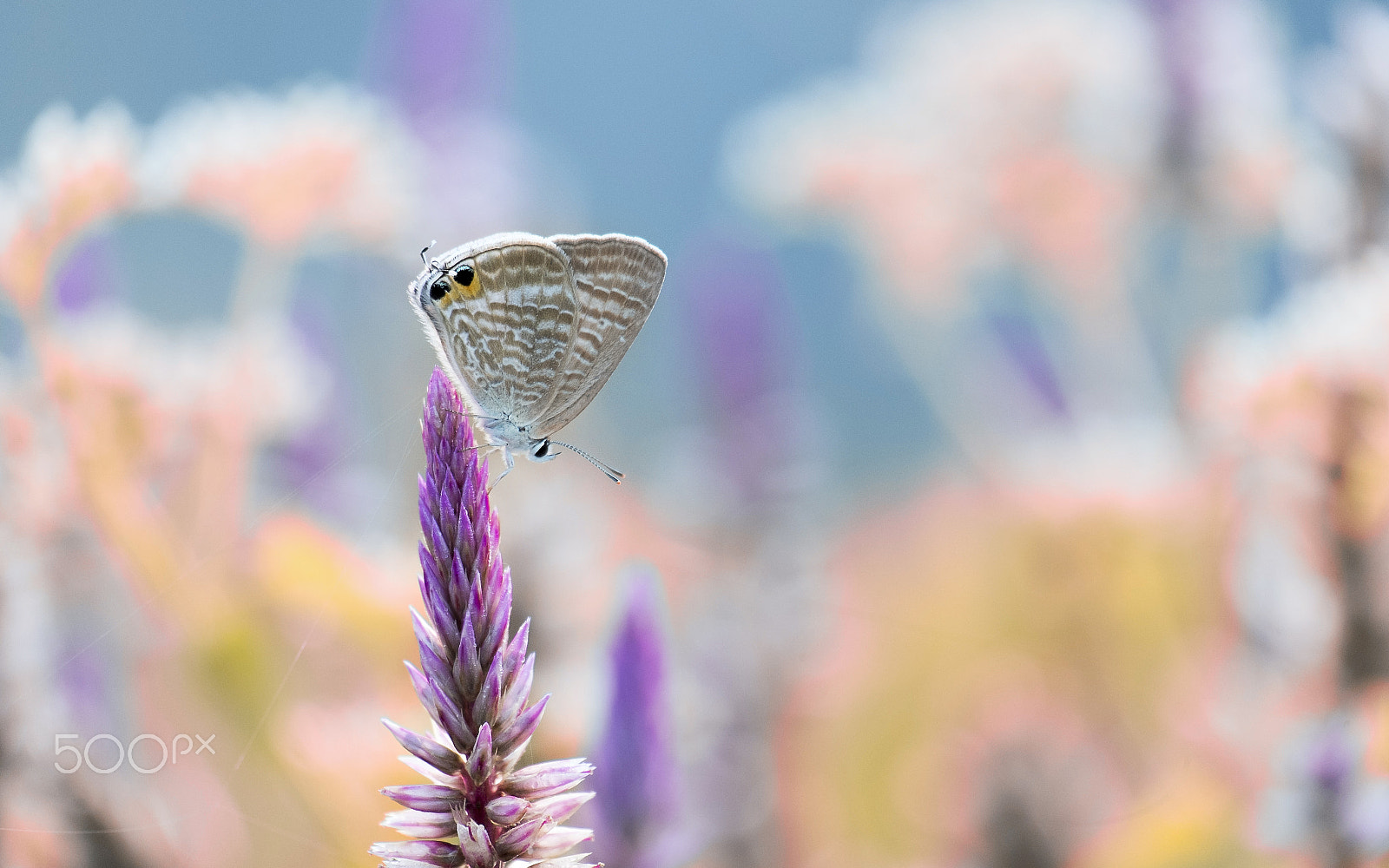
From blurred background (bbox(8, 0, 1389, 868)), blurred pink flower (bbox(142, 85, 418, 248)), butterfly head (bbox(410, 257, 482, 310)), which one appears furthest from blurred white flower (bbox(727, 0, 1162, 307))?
butterfly head (bbox(410, 257, 482, 310))

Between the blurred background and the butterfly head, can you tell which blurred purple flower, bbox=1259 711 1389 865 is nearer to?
the blurred background

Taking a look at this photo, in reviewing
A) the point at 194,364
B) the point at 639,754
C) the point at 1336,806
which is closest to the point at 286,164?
the point at 194,364

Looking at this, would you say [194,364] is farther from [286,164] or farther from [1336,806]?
[1336,806]

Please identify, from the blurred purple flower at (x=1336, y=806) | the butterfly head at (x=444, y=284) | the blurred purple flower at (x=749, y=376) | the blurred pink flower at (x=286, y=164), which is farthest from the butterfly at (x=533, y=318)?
the blurred purple flower at (x=749, y=376)

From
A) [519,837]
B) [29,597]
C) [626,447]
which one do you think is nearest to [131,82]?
[29,597]

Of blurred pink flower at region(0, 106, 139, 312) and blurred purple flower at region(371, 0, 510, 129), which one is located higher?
blurred purple flower at region(371, 0, 510, 129)

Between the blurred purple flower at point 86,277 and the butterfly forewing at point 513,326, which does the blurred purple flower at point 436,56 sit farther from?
the butterfly forewing at point 513,326

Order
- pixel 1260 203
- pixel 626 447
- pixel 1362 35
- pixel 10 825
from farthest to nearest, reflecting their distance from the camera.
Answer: pixel 626 447 → pixel 1260 203 → pixel 1362 35 → pixel 10 825

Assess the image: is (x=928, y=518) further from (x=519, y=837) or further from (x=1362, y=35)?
(x=519, y=837)
